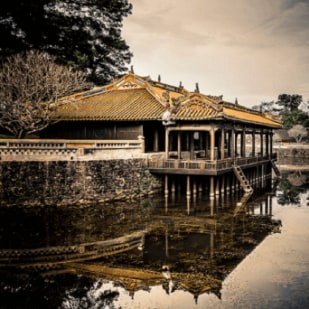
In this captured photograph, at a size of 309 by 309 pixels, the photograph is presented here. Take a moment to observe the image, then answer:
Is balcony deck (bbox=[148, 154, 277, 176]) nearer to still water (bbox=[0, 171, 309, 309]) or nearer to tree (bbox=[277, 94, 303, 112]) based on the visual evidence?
still water (bbox=[0, 171, 309, 309])

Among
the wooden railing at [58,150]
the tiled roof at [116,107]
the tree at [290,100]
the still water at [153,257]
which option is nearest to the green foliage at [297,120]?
the tree at [290,100]

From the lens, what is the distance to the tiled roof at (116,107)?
26328 mm

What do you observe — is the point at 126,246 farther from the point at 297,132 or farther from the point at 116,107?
the point at 297,132

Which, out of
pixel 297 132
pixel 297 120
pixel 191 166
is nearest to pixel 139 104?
pixel 191 166

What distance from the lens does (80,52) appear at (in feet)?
124

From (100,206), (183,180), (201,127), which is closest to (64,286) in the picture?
(100,206)

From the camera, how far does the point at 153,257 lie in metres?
13.1

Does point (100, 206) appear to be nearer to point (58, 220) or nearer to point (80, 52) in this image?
point (58, 220)

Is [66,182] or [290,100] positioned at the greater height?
[290,100]

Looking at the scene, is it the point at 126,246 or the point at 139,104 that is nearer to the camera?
the point at 126,246

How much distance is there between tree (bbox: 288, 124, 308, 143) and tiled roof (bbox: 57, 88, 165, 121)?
57.5m

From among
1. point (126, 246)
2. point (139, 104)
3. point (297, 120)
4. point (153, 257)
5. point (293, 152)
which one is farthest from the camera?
point (297, 120)

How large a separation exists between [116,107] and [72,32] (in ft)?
38.0

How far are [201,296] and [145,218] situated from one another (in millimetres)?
8970
